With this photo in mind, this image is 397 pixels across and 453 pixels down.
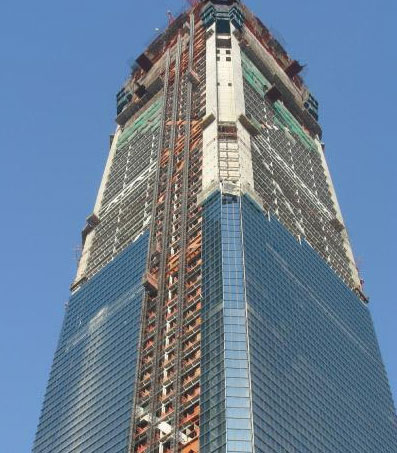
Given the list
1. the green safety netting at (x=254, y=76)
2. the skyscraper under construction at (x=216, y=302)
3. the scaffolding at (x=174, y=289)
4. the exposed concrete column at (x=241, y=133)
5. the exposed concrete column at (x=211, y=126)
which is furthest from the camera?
the green safety netting at (x=254, y=76)

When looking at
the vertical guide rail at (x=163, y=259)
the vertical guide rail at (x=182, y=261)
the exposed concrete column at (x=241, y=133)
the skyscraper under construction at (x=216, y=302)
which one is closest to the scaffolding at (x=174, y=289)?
the vertical guide rail at (x=182, y=261)

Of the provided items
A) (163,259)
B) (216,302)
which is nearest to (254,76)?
(163,259)

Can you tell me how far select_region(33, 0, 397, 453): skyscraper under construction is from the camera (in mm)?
102688

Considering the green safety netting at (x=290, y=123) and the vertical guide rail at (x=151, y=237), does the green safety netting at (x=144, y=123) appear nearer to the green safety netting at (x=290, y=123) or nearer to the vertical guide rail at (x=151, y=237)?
the vertical guide rail at (x=151, y=237)

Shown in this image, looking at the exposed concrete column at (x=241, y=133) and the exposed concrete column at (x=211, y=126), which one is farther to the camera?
the exposed concrete column at (x=211, y=126)

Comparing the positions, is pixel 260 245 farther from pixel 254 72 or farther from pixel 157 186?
pixel 254 72

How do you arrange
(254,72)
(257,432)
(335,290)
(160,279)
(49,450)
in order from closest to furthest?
(257,432) → (49,450) → (160,279) → (335,290) → (254,72)

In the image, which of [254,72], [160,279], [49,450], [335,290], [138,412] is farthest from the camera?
[254,72]

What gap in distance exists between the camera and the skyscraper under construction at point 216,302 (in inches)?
4043

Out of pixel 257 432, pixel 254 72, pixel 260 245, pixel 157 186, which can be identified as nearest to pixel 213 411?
pixel 257 432

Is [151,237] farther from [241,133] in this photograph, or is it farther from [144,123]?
[144,123]

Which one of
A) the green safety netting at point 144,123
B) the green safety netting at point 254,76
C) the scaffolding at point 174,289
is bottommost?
the scaffolding at point 174,289

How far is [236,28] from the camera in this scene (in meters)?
190

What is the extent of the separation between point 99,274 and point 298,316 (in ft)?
139
